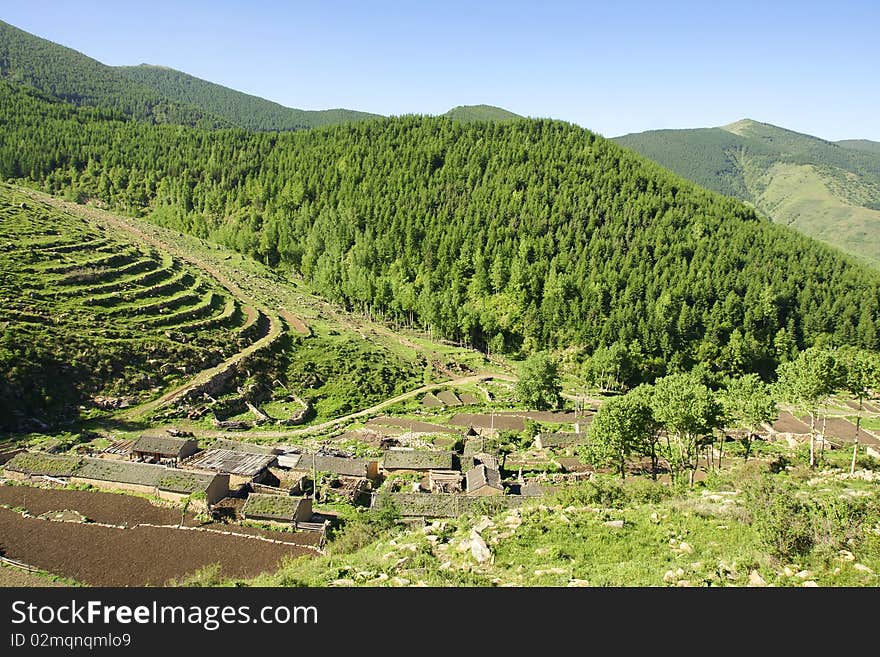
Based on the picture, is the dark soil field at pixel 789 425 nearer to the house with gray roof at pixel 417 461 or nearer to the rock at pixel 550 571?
the house with gray roof at pixel 417 461

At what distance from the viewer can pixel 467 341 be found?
400 feet

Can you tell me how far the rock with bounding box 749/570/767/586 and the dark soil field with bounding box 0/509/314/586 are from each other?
92.0 feet

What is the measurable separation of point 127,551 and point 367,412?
43.2m

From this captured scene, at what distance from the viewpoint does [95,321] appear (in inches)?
3073

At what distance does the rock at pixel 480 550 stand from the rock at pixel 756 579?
10.8 meters

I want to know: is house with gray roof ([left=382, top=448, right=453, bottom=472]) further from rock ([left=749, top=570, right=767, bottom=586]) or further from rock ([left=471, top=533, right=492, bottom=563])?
rock ([left=749, top=570, right=767, bottom=586])

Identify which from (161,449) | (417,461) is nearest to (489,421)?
(417,461)

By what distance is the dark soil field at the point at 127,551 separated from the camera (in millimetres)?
33562

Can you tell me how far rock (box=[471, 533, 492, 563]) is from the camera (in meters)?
25.0

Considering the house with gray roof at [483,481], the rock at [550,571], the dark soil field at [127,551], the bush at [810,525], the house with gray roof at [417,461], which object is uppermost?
the bush at [810,525]

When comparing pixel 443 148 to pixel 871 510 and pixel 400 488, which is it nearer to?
pixel 400 488

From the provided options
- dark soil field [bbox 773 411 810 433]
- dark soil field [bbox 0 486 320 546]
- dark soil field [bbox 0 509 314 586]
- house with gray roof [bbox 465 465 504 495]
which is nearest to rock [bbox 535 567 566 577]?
dark soil field [bbox 0 509 314 586]

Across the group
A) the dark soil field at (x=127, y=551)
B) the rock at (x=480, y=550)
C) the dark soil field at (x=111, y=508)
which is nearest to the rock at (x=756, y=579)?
the rock at (x=480, y=550)

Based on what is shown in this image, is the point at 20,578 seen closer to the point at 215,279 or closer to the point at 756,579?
the point at 756,579
